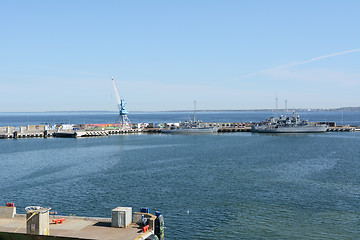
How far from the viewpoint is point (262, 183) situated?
58.6 metres

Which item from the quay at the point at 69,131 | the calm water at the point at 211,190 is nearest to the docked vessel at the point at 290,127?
the quay at the point at 69,131

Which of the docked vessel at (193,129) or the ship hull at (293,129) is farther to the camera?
the docked vessel at (193,129)

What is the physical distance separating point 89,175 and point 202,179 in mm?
22328

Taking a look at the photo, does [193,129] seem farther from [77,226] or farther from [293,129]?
[77,226]

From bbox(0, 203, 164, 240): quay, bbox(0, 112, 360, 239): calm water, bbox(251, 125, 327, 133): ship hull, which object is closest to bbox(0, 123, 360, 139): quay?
bbox(251, 125, 327, 133): ship hull

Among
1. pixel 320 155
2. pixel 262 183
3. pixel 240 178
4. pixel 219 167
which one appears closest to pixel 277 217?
pixel 262 183

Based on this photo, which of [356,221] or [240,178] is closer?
[356,221]

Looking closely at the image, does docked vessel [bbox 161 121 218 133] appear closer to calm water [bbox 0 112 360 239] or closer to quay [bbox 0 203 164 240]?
calm water [bbox 0 112 360 239]

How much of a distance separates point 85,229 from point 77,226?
3.74 feet

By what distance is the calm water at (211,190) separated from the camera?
126 ft

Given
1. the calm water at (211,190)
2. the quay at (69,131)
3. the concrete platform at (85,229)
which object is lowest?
the calm water at (211,190)

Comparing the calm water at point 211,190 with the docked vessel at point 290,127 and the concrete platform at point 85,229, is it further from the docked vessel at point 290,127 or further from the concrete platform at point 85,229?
the docked vessel at point 290,127

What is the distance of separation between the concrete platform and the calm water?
9.19m

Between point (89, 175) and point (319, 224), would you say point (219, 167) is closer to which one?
point (89, 175)
